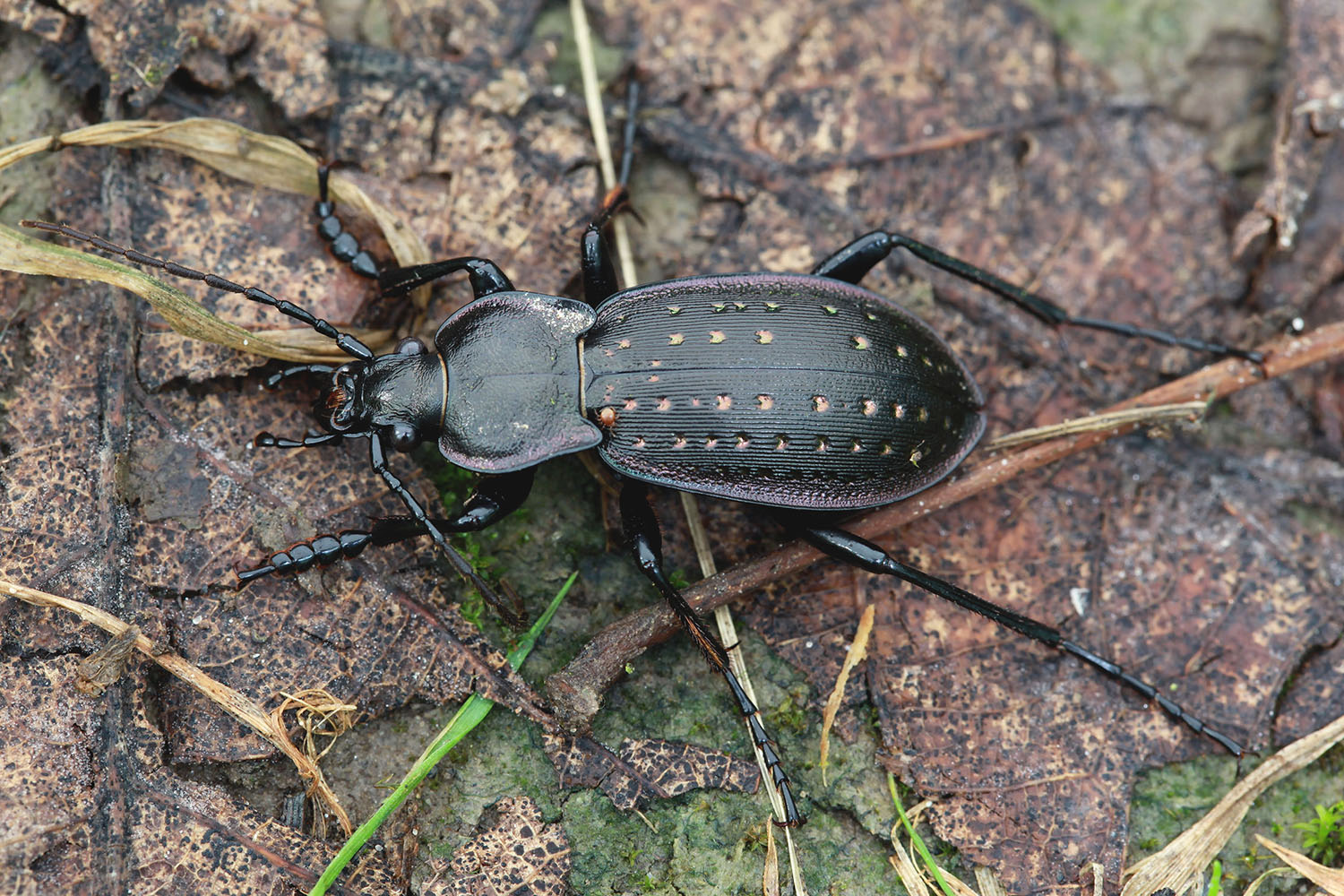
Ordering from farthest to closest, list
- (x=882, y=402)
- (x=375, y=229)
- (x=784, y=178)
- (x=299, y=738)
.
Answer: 1. (x=784, y=178)
2. (x=375, y=229)
3. (x=882, y=402)
4. (x=299, y=738)

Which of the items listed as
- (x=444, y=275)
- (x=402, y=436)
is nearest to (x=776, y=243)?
(x=444, y=275)

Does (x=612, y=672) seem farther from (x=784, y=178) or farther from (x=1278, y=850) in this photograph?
(x=1278, y=850)

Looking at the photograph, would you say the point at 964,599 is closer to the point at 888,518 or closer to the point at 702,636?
the point at 888,518

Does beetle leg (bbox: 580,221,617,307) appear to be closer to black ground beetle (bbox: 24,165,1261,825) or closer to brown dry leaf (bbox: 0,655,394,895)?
black ground beetle (bbox: 24,165,1261,825)

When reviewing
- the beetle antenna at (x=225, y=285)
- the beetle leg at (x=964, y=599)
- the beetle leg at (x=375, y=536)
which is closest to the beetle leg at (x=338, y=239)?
the beetle antenna at (x=225, y=285)

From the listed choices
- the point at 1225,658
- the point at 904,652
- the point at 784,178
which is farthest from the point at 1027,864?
the point at 784,178

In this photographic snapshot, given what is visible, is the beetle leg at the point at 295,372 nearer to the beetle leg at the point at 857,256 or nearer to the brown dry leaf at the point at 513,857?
the brown dry leaf at the point at 513,857
